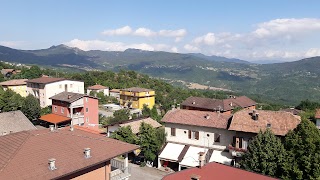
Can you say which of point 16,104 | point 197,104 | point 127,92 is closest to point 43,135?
point 16,104

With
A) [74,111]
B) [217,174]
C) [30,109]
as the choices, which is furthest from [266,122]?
[30,109]

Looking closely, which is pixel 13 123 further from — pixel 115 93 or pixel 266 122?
pixel 115 93

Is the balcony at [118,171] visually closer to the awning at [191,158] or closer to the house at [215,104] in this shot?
the awning at [191,158]

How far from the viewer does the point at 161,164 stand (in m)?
37.2

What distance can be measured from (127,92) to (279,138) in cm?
5730

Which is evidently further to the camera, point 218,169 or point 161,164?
point 161,164

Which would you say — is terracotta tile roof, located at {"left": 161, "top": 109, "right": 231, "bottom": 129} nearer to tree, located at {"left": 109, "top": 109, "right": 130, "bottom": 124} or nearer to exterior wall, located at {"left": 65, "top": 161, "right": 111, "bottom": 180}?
tree, located at {"left": 109, "top": 109, "right": 130, "bottom": 124}

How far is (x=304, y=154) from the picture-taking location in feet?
88.2

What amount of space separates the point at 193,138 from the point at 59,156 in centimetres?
2251

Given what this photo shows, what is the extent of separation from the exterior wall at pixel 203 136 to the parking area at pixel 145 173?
16.2 feet

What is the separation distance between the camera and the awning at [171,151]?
35.8 meters

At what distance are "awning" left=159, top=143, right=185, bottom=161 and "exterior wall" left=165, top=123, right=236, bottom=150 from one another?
2.94 feet

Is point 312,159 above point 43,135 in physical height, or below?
below

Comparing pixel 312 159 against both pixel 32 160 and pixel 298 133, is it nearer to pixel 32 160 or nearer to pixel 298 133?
pixel 298 133
